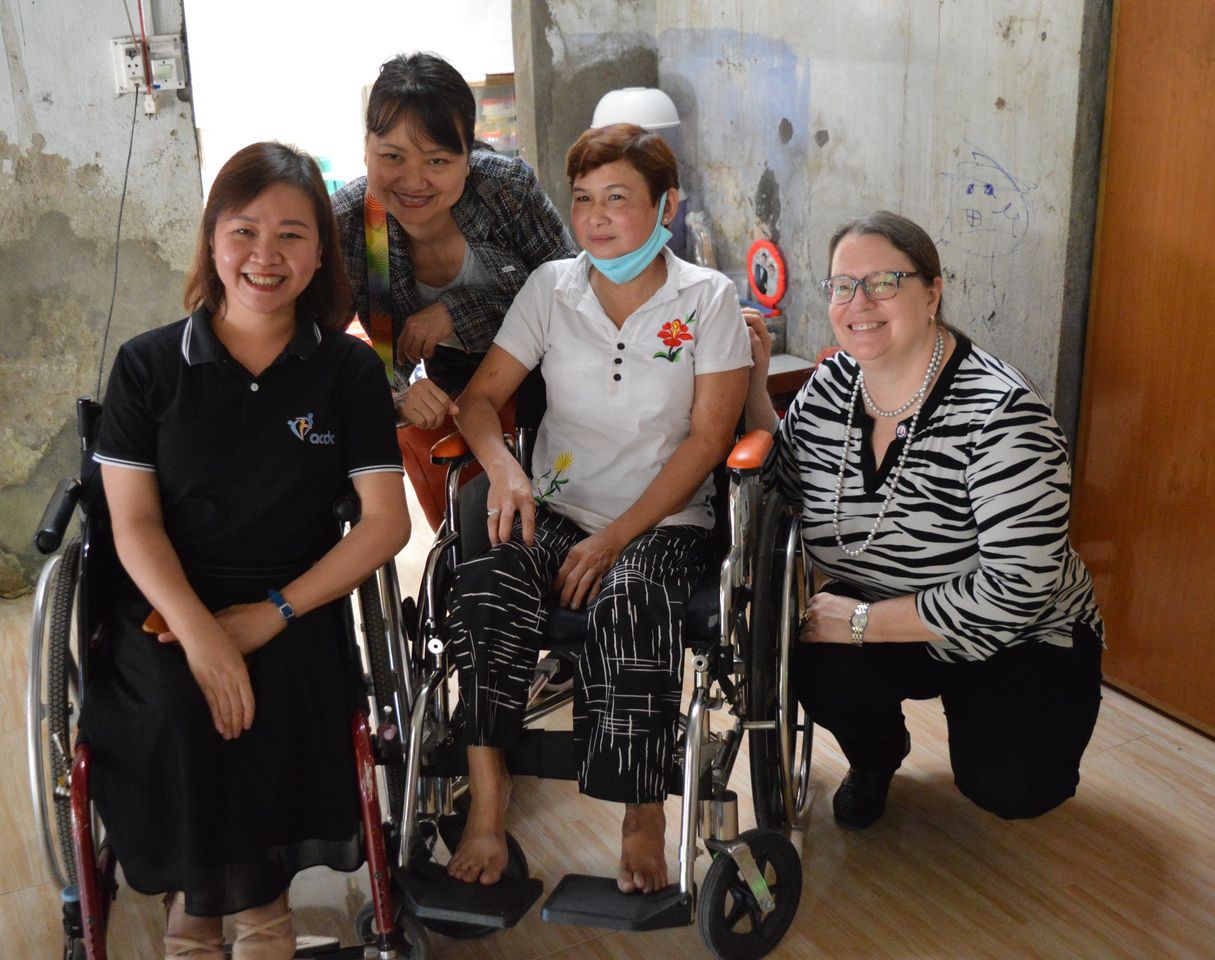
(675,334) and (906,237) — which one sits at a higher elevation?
(906,237)

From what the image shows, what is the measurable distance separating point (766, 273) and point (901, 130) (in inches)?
28.9

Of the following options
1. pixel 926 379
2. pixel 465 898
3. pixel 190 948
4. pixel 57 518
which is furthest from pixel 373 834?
pixel 926 379

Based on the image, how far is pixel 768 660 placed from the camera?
2000mm

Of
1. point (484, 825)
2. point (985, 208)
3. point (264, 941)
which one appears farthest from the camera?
point (985, 208)

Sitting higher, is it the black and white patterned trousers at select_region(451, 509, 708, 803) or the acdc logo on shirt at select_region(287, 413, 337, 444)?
the acdc logo on shirt at select_region(287, 413, 337, 444)

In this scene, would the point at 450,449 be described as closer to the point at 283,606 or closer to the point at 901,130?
the point at 283,606

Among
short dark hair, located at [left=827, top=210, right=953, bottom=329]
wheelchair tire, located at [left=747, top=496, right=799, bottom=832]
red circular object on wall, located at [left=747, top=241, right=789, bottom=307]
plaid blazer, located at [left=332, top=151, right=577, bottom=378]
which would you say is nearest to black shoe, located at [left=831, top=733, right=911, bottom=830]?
wheelchair tire, located at [left=747, top=496, right=799, bottom=832]

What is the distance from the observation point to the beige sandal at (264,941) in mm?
1779

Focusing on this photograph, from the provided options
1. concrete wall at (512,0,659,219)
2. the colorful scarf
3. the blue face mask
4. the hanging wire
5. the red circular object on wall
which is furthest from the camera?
concrete wall at (512,0,659,219)

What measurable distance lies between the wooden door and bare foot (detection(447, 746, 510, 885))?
4.95 ft

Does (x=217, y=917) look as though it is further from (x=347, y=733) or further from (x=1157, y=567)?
(x=1157, y=567)

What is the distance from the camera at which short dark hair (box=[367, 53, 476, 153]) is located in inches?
87.7

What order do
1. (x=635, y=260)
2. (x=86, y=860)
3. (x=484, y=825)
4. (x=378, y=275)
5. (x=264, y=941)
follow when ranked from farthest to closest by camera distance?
(x=378, y=275), (x=635, y=260), (x=484, y=825), (x=264, y=941), (x=86, y=860)

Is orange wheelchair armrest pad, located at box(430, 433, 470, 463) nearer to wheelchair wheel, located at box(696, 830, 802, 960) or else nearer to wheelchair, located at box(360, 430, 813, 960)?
wheelchair, located at box(360, 430, 813, 960)
